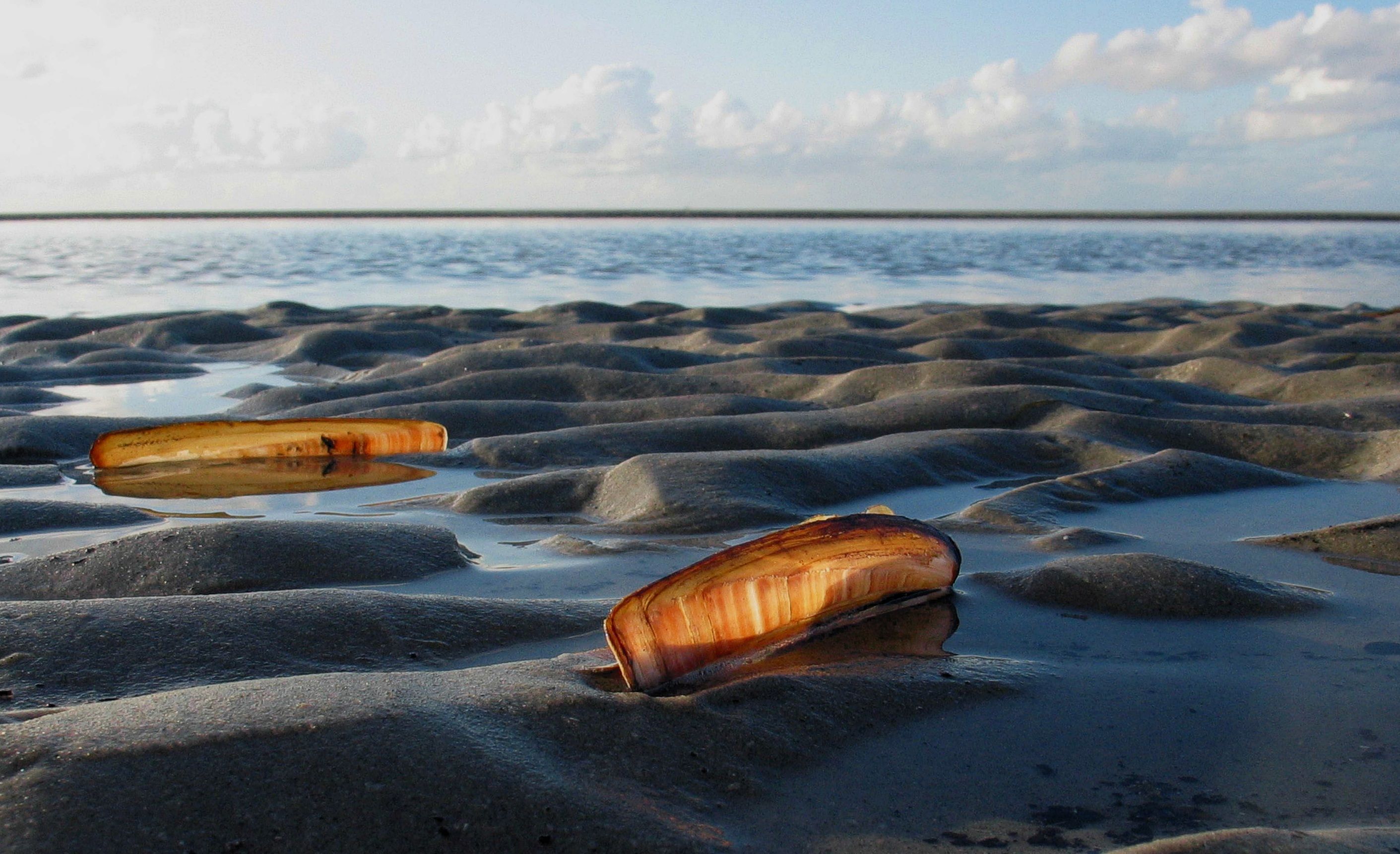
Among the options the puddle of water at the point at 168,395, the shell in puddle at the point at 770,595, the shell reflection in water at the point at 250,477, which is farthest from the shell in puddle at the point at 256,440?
the shell in puddle at the point at 770,595

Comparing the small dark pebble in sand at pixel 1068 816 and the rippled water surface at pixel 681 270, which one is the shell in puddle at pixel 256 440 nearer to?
the small dark pebble in sand at pixel 1068 816

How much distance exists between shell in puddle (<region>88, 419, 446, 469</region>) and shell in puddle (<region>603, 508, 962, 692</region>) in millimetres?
2346

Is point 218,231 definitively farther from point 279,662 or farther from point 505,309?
point 279,662

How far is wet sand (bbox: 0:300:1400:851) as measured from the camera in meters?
1.39

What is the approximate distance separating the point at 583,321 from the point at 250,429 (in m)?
5.70

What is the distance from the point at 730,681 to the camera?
1787mm

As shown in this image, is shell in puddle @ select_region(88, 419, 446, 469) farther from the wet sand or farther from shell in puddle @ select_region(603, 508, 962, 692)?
shell in puddle @ select_region(603, 508, 962, 692)

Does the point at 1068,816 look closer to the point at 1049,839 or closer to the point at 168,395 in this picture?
the point at 1049,839

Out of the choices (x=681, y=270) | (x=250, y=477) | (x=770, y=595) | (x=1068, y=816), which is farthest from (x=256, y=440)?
(x=681, y=270)

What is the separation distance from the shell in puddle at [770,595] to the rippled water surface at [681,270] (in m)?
10.6

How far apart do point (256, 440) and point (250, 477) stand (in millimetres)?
186

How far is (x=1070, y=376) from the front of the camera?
5.54 metres

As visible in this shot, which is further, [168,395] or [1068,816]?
[168,395]

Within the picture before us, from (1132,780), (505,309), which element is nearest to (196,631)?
(1132,780)
